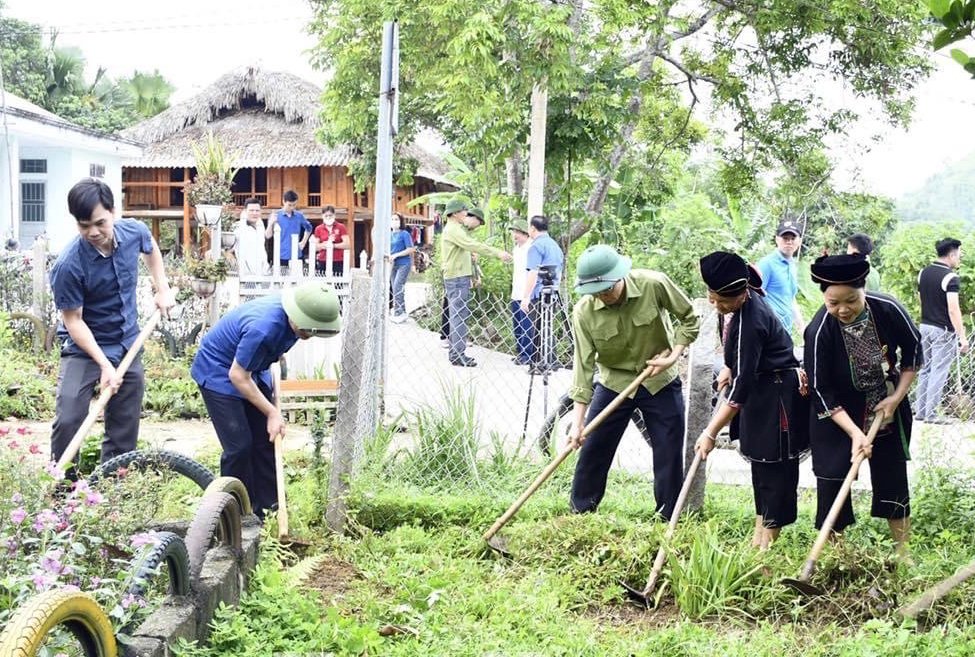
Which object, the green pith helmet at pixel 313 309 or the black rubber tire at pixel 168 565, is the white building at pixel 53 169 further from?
the black rubber tire at pixel 168 565

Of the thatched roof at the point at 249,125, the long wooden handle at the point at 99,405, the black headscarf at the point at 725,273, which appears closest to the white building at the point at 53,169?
the thatched roof at the point at 249,125

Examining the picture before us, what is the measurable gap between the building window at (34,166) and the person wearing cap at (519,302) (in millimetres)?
12944

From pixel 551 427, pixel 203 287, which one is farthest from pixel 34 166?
pixel 551 427

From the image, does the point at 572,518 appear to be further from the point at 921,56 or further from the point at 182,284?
the point at 921,56

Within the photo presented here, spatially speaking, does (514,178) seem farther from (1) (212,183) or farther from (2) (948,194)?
(2) (948,194)

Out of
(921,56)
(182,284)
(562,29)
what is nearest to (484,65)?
(562,29)

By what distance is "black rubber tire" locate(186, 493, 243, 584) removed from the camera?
141 inches

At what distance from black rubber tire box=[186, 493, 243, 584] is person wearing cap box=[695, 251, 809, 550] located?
2.30m

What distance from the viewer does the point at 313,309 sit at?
489 cm

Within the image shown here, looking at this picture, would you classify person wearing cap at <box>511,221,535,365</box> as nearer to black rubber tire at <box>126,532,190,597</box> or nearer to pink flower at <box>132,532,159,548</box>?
black rubber tire at <box>126,532,190,597</box>

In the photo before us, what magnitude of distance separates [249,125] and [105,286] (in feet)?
76.5

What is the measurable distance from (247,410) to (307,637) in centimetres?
169

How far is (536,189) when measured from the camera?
11.5 m

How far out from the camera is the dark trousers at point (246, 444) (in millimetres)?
5145
